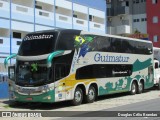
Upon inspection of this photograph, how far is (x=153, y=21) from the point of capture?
212 feet

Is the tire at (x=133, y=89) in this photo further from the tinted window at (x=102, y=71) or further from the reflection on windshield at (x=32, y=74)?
the reflection on windshield at (x=32, y=74)

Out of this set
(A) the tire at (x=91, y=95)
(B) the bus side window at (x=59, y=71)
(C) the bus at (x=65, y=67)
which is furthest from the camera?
(A) the tire at (x=91, y=95)

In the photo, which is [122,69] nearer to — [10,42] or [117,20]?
[10,42]

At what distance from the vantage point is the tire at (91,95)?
20.6 m

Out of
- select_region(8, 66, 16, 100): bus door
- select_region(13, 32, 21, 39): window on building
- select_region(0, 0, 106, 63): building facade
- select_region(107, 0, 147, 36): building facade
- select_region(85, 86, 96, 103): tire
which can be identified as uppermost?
select_region(107, 0, 147, 36): building facade

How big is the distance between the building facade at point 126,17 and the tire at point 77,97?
4784cm

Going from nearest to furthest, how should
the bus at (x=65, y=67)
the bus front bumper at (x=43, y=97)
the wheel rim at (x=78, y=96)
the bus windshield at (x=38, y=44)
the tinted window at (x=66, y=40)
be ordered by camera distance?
the bus front bumper at (x=43, y=97), the bus at (x=65, y=67), the bus windshield at (x=38, y=44), the tinted window at (x=66, y=40), the wheel rim at (x=78, y=96)

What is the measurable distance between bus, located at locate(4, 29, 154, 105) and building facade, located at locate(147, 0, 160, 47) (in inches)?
1627

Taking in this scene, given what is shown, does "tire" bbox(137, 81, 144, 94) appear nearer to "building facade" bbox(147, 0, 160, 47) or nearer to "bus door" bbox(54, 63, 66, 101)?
"bus door" bbox(54, 63, 66, 101)

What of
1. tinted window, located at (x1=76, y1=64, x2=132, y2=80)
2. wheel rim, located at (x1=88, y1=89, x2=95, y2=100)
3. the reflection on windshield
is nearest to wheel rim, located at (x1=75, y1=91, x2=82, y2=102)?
tinted window, located at (x1=76, y1=64, x2=132, y2=80)

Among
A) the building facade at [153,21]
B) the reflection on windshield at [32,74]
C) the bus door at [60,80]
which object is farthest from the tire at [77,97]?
the building facade at [153,21]

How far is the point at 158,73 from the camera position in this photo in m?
29.7

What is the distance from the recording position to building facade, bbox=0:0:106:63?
3859 cm

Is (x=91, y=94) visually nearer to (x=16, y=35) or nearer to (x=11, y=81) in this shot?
(x=11, y=81)
